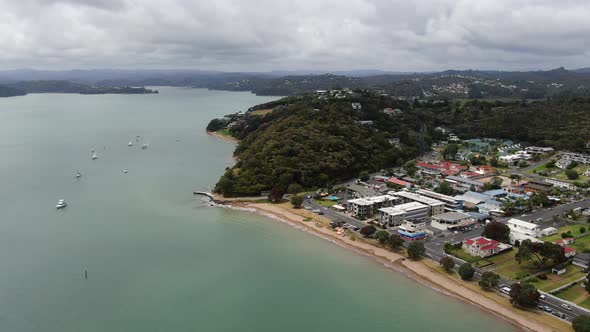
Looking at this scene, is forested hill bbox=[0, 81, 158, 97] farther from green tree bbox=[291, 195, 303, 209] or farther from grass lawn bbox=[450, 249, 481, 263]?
grass lawn bbox=[450, 249, 481, 263]

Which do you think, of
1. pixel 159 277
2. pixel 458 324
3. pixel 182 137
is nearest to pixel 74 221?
pixel 159 277

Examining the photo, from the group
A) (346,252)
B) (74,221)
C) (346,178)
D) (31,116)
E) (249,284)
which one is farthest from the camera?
(31,116)

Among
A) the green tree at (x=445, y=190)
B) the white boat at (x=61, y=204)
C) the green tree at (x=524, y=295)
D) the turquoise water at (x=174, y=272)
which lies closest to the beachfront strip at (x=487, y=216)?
the green tree at (x=445, y=190)

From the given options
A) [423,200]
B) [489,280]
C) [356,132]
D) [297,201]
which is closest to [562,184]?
[423,200]

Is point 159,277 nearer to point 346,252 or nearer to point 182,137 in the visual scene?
point 346,252

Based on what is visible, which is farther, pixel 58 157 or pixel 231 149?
pixel 231 149

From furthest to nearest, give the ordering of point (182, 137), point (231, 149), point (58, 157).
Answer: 1. point (182, 137)
2. point (231, 149)
3. point (58, 157)
